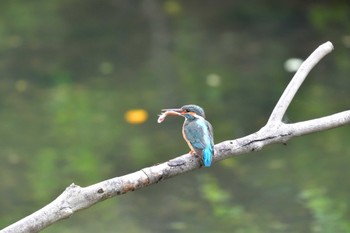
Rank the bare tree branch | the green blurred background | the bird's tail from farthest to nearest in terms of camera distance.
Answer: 1. the green blurred background
2. the bird's tail
3. the bare tree branch

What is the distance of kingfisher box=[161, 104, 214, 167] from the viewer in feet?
6.28

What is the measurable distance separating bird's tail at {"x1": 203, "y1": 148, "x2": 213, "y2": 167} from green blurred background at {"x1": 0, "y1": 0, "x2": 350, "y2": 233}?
1482mm

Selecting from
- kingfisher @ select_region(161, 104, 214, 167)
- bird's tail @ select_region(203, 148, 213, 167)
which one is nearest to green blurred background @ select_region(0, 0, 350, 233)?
kingfisher @ select_region(161, 104, 214, 167)

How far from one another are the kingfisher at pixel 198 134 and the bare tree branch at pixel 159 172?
1.1 inches

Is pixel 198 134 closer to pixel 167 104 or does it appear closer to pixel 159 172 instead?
pixel 159 172

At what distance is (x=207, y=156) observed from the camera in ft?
6.20

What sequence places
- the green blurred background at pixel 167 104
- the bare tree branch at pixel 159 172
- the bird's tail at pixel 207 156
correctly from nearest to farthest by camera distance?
the bare tree branch at pixel 159 172 < the bird's tail at pixel 207 156 < the green blurred background at pixel 167 104

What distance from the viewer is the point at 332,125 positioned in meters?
2.03

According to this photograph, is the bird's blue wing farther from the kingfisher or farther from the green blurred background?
the green blurred background

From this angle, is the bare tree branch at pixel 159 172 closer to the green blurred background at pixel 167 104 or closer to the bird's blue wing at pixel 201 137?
the bird's blue wing at pixel 201 137

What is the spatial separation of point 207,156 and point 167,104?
2455mm

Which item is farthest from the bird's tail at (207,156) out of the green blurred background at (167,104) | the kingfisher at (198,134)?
the green blurred background at (167,104)

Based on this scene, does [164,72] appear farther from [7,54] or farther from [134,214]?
[134,214]

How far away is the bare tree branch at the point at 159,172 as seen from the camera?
1.65m
